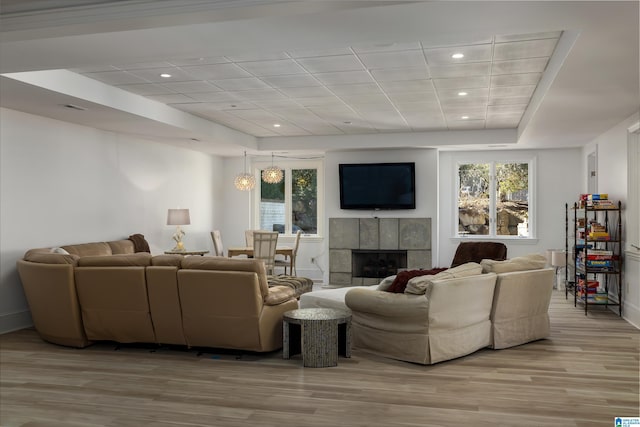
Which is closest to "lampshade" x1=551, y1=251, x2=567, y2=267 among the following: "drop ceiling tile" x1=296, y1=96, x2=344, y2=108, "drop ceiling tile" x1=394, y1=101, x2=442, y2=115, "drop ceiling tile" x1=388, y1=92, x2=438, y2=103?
"drop ceiling tile" x1=394, y1=101, x2=442, y2=115

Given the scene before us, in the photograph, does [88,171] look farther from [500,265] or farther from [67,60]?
[500,265]

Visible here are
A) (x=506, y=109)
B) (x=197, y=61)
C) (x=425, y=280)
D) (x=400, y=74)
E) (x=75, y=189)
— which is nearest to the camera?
(x=425, y=280)

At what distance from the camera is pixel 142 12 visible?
142 inches

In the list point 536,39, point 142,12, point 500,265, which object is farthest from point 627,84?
point 142,12

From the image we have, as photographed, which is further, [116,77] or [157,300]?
[116,77]

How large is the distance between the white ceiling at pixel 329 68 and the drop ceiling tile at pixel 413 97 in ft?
0.08

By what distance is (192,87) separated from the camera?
248 inches

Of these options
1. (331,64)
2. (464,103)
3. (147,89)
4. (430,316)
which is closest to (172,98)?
(147,89)

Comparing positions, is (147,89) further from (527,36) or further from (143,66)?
(527,36)

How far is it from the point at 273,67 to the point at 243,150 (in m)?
4.89

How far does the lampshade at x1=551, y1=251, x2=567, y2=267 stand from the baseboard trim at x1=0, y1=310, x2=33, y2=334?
7.66 metres

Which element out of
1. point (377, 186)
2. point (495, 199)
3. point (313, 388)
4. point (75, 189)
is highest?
point (377, 186)

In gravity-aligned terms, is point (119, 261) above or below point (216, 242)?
above

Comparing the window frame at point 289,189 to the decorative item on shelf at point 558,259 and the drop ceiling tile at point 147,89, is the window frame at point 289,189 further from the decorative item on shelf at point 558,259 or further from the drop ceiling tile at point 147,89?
the drop ceiling tile at point 147,89
